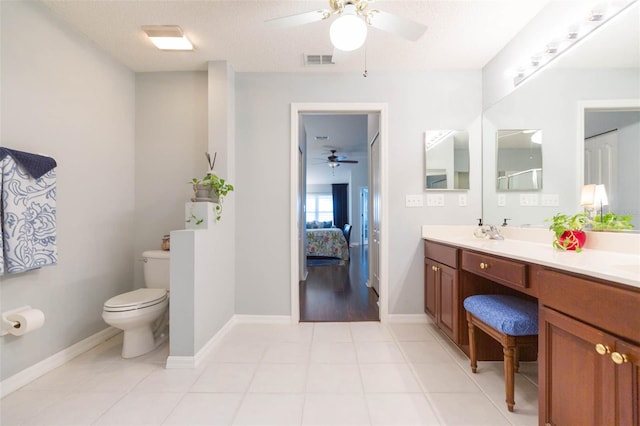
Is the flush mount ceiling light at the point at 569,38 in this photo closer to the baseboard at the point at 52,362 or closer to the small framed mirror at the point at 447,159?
the small framed mirror at the point at 447,159

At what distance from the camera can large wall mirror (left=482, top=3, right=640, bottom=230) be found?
1318 mm

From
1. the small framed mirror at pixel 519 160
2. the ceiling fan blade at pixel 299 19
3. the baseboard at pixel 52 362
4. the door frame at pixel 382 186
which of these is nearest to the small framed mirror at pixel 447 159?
the small framed mirror at pixel 519 160

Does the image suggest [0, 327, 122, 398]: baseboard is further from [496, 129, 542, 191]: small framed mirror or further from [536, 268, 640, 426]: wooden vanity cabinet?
[496, 129, 542, 191]: small framed mirror

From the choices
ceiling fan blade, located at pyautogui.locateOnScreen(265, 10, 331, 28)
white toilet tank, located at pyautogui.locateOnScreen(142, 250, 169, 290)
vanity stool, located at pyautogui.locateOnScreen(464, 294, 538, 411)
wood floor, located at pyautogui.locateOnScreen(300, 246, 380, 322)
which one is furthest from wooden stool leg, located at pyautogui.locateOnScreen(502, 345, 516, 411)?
white toilet tank, located at pyautogui.locateOnScreen(142, 250, 169, 290)

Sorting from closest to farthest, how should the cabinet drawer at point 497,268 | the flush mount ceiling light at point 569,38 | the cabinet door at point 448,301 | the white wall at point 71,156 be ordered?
the cabinet drawer at point 497,268 < the flush mount ceiling light at point 569,38 < the white wall at point 71,156 < the cabinet door at point 448,301

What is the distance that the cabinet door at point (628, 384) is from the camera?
783 mm

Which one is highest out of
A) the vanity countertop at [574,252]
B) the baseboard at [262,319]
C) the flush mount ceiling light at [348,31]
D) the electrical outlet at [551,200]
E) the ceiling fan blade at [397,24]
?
the ceiling fan blade at [397,24]

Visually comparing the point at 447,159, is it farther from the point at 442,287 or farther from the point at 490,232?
the point at 442,287

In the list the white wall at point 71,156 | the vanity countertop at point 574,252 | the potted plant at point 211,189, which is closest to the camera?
the vanity countertop at point 574,252

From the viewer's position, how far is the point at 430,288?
238 cm

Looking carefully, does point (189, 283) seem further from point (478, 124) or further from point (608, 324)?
point (478, 124)

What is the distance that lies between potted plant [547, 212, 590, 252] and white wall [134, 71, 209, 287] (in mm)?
2749

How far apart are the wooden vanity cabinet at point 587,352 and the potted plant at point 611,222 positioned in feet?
2.11

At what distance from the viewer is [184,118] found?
259 cm
